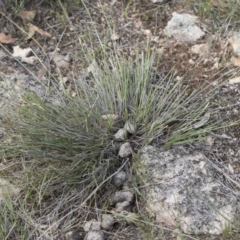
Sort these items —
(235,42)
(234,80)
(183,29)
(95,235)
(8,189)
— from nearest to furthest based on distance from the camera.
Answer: (95,235) → (8,189) → (234,80) → (235,42) → (183,29)

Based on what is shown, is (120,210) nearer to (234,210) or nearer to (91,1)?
(234,210)

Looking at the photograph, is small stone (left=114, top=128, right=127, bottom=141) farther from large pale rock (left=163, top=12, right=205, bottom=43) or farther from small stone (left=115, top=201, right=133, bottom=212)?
large pale rock (left=163, top=12, right=205, bottom=43)

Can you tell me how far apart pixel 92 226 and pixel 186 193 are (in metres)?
0.37

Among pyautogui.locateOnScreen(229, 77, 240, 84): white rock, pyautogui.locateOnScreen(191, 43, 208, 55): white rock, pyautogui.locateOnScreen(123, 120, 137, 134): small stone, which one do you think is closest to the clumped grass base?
pyautogui.locateOnScreen(123, 120, 137, 134): small stone

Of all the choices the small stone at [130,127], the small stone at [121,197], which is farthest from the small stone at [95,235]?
the small stone at [130,127]

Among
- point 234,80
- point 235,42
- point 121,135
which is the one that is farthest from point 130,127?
point 235,42

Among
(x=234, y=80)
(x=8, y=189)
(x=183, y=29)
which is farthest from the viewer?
(x=183, y=29)

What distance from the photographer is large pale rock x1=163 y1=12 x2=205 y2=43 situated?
8.63 ft

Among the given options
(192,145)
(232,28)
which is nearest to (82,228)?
(192,145)

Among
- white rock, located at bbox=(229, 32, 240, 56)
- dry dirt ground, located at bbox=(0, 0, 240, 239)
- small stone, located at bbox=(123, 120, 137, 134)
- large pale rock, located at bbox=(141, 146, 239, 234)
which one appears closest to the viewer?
large pale rock, located at bbox=(141, 146, 239, 234)

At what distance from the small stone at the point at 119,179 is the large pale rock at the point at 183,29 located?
84cm

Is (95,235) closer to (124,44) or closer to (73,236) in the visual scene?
(73,236)

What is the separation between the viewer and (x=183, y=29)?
2648 mm

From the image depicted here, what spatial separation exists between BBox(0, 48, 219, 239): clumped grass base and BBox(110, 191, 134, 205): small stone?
1.3 inches
